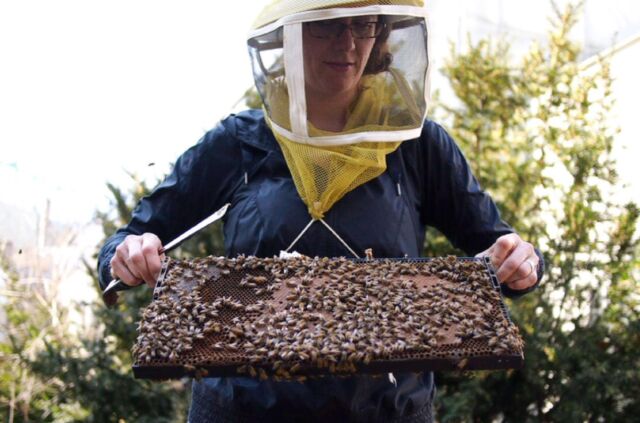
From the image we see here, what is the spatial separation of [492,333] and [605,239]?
2828mm

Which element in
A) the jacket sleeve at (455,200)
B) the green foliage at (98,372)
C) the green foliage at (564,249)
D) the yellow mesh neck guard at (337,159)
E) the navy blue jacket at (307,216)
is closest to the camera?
the navy blue jacket at (307,216)

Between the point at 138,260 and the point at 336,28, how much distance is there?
98cm

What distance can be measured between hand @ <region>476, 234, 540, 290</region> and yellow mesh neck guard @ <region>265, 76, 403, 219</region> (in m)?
0.45

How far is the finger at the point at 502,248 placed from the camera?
207 cm

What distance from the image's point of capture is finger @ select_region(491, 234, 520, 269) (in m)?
2.07

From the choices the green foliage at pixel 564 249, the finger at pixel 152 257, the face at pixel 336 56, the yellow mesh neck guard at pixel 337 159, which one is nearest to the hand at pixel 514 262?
the yellow mesh neck guard at pixel 337 159

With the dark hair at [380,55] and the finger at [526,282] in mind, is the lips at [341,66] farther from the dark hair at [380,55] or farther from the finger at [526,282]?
the finger at [526,282]

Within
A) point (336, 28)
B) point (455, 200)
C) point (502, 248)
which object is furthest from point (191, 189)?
point (502, 248)

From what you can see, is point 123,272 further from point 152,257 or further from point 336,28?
point 336,28

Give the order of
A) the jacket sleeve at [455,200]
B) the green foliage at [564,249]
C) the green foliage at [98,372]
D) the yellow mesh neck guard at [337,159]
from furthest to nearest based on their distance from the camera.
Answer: the green foliage at [98,372], the green foliage at [564,249], the jacket sleeve at [455,200], the yellow mesh neck guard at [337,159]

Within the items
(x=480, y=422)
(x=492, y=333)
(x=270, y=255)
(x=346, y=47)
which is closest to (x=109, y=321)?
(x=480, y=422)

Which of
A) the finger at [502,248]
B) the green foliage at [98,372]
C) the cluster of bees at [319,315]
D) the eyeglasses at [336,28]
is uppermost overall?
the eyeglasses at [336,28]

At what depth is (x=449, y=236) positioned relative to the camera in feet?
7.92

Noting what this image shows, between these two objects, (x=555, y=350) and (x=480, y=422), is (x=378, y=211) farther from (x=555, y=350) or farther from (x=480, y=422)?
(x=480, y=422)
